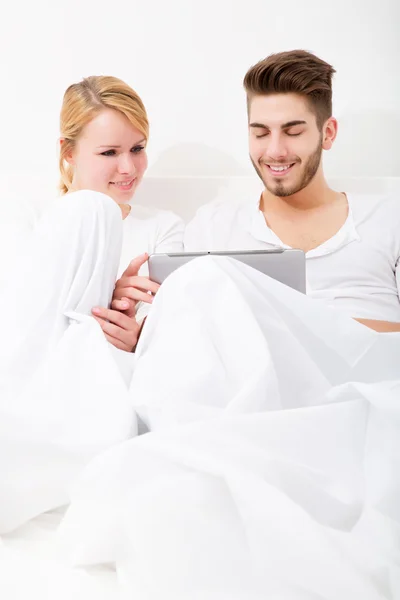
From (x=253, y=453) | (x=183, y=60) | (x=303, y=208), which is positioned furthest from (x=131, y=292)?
(x=183, y=60)

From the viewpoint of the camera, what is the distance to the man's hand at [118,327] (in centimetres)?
133

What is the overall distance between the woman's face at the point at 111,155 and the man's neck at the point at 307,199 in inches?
18.6

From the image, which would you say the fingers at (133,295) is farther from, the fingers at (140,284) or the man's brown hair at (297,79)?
the man's brown hair at (297,79)

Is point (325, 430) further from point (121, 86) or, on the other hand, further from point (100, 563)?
point (121, 86)

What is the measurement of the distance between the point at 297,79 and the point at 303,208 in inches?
16.5

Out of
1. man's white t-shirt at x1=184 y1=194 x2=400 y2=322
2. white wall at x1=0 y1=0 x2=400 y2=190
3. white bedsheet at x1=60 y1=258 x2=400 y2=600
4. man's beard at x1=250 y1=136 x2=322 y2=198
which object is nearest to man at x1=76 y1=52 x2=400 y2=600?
white bedsheet at x1=60 y1=258 x2=400 y2=600

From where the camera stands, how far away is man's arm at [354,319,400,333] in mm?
1816

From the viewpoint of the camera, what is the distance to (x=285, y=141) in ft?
7.46

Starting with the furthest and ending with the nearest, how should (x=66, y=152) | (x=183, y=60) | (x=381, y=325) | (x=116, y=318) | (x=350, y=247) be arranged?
(x=183, y=60) < (x=66, y=152) < (x=350, y=247) < (x=381, y=325) < (x=116, y=318)

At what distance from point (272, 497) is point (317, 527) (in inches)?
2.3

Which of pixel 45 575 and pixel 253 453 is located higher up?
pixel 253 453

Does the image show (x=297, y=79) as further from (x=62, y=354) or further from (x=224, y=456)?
(x=224, y=456)

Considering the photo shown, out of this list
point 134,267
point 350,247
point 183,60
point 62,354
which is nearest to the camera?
point 62,354

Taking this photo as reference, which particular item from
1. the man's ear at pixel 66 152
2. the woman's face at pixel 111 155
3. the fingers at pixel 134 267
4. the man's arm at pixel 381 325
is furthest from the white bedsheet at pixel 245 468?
the man's ear at pixel 66 152
